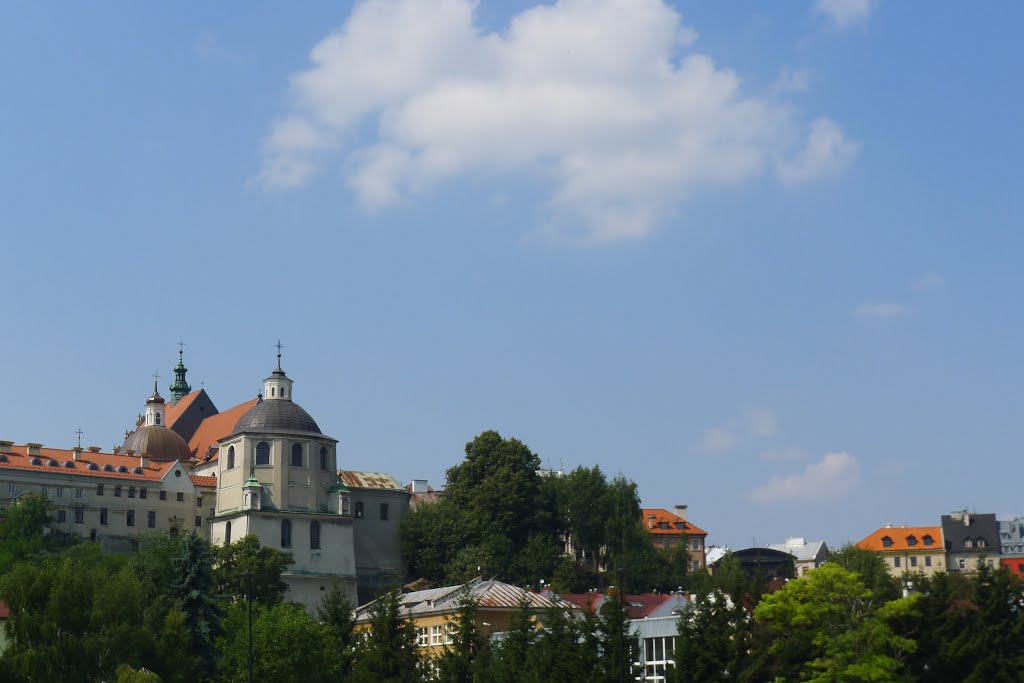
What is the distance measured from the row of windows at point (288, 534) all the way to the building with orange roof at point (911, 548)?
186ft

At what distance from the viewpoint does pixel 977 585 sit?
56.7 meters

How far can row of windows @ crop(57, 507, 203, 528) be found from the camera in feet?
350

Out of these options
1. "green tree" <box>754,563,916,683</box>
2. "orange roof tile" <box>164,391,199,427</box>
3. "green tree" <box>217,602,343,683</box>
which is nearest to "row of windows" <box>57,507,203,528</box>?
"orange roof tile" <box>164,391,199,427</box>

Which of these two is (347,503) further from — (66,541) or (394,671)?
(394,671)

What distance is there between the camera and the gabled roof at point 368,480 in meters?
114

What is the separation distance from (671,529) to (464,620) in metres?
87.9

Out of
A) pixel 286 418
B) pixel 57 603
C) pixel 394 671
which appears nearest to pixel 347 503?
pixel 286 418

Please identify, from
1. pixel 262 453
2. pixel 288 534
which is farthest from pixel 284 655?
pixel 262 453

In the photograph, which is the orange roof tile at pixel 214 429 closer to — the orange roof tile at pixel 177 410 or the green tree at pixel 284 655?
the orange roof tile at pixel 177 410

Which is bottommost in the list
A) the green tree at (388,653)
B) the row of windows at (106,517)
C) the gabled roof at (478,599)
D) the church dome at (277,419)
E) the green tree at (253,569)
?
the green tree at (388,653)

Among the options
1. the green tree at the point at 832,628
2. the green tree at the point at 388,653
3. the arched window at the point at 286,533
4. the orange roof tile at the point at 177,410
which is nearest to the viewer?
the green tree at the point at 832,628

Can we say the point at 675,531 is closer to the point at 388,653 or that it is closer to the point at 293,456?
the point at 293,456

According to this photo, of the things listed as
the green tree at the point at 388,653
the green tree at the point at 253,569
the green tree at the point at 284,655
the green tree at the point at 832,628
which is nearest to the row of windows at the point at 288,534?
the green tree at the point at 253,569

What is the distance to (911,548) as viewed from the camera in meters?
Result: 140
